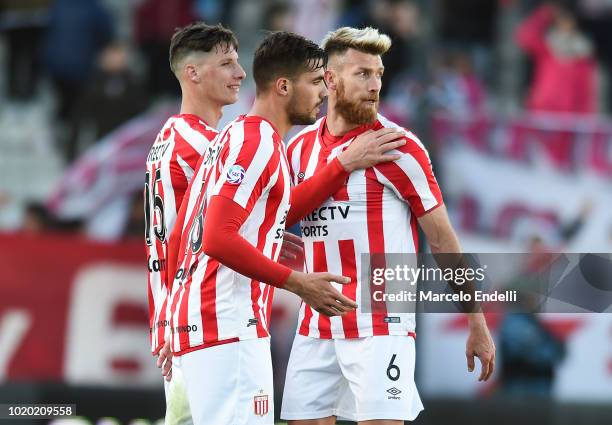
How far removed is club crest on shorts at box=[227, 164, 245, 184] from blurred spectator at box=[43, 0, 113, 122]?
7.62 m

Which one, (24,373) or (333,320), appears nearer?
(333,320)

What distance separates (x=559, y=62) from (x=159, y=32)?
406cm

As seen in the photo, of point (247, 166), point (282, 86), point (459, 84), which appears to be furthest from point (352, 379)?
point (459, 84)

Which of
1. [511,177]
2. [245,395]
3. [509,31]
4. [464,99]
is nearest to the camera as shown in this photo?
[245,395]

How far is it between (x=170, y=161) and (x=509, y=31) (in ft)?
26.7

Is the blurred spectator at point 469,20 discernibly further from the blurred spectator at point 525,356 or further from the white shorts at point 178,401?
the white shorts at point 178,401

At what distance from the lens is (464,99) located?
40.5ft

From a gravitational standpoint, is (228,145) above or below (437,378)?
above

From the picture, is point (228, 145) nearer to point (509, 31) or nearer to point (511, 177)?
point (511, 177)

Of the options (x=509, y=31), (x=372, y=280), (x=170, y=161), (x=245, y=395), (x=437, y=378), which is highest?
(x=509, y=31)

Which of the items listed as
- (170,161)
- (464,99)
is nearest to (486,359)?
(170,161)

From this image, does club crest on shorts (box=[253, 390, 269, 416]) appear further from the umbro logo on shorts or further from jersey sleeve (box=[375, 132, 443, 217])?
jersey sleeve (box=[375, 132, 443, 217])

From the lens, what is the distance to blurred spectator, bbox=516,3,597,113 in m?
12.4

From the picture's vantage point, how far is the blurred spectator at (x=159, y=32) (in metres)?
12.9
